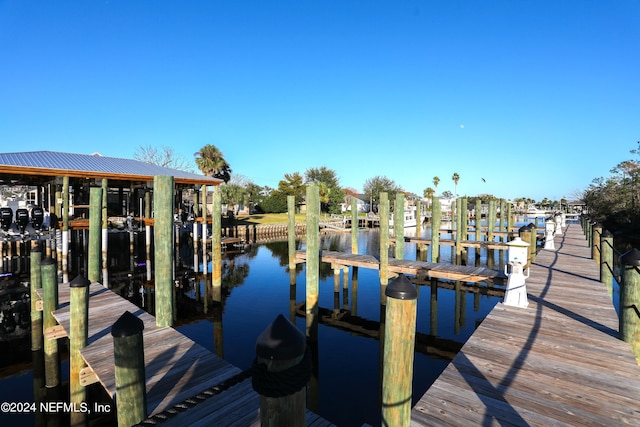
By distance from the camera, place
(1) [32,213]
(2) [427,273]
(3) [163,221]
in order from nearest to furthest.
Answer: (3) [163,221], (2) [427,273], (1) [32,213]

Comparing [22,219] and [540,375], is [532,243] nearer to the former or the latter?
[540,375]

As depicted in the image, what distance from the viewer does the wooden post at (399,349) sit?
106 inches

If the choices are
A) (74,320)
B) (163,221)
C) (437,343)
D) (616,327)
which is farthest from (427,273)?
(74,320)

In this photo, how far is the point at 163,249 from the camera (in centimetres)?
713

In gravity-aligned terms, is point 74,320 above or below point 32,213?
below

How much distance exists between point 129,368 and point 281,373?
266cm

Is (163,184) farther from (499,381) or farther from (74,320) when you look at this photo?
(499,381)

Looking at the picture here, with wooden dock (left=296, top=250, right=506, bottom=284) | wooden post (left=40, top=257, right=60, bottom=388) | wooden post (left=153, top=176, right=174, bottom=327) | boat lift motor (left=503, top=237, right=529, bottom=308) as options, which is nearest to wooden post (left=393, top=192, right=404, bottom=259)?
wooden dock (left=296, top=250, right=506, bottom=284)

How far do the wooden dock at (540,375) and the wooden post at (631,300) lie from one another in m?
0.16

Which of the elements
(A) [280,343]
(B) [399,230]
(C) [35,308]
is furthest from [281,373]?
(B) [399,230]

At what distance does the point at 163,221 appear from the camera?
7.25 m

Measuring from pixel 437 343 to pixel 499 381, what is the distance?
7.00m

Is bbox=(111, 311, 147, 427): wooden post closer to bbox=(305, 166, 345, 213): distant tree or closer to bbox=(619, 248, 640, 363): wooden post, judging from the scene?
bbox=(619, 248, 640, 363): wooden post

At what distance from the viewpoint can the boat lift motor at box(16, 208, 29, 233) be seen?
57.0 feet
